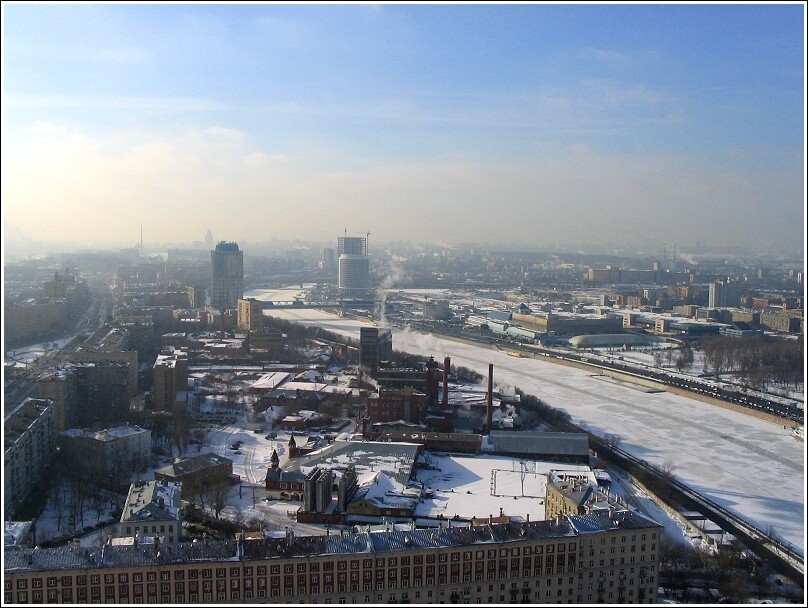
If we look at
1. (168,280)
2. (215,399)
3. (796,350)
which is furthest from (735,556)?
(168,280)

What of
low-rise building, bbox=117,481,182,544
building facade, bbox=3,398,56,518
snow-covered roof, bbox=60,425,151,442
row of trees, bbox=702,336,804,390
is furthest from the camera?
row of trees, bbox=702,336,804,390

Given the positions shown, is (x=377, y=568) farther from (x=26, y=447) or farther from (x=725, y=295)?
(x=725, y=295)

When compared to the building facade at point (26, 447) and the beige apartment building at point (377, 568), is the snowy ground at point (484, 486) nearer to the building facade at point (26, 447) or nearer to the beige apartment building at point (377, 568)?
the beige apartment building at point (377, 568)

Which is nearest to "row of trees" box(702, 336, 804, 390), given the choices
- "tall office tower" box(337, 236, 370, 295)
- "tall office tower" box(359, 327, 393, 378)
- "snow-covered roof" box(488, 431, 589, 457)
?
"snow-covered roof" box(488, 431, 589, 457)

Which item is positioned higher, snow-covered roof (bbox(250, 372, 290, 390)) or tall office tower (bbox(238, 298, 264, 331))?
tall office tower (bbox(238, 298, 264, 331))

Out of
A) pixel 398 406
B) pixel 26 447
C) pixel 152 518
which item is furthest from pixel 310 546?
pixel 398 406

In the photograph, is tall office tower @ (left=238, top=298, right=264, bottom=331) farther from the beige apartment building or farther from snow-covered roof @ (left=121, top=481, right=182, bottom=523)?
the beige apartment building
